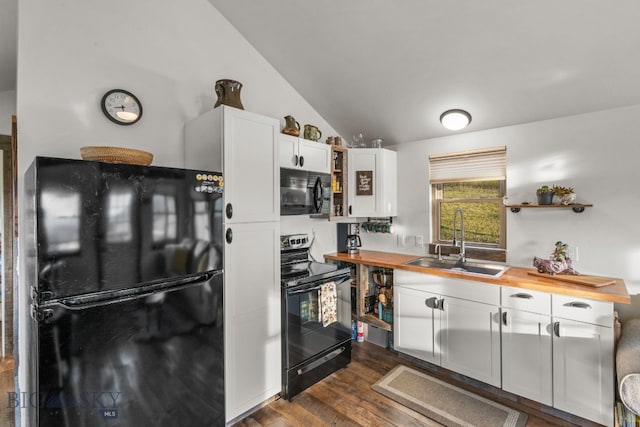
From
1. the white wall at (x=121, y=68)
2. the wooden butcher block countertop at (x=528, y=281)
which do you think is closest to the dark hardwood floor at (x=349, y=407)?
the wooden butcher block countertop at (x=528, y=281)

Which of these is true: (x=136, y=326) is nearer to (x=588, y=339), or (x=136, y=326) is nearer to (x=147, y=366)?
(x=147, y=366)

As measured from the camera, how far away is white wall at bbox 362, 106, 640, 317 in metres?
2.24

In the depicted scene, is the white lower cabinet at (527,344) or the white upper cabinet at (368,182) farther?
the white upper cabinet at (368,182)

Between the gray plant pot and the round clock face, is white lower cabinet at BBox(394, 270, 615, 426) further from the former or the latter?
the round clock face

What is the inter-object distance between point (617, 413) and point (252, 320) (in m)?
2.38

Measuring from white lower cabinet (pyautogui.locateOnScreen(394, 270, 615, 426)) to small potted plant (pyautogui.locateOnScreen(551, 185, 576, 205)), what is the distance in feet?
2.62

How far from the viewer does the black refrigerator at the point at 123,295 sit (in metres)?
1.26

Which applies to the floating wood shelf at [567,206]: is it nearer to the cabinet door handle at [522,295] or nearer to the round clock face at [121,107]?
the cabinet door handle at [522,295]

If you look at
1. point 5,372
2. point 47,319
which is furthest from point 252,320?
point 5,372

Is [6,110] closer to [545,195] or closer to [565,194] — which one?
[545,195]

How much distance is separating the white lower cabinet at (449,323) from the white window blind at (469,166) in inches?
43.3

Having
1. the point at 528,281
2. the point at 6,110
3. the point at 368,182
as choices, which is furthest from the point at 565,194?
the point at 6,110

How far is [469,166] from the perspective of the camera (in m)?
3.05

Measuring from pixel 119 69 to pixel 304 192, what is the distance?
5.20 feet
